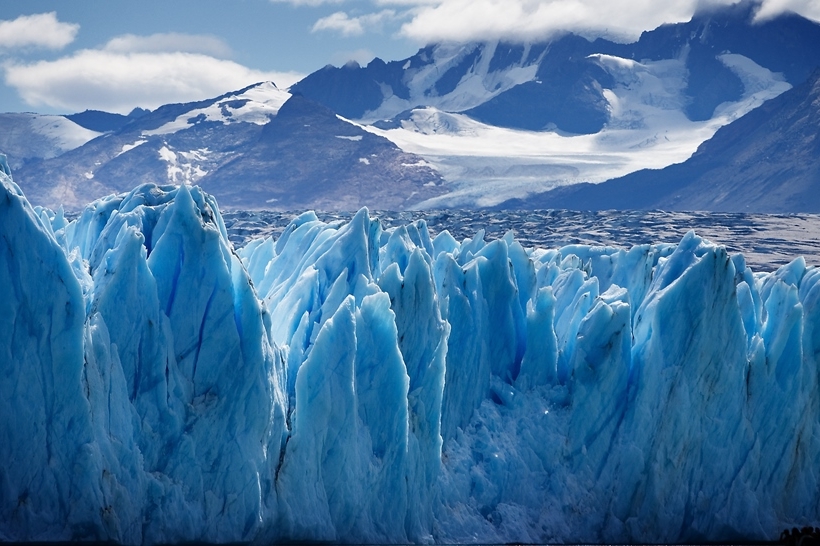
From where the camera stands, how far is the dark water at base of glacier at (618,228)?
5712cm

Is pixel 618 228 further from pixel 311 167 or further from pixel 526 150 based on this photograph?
pixel 311 167

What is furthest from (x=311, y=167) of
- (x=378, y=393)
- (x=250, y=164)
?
(x=378, y=393)

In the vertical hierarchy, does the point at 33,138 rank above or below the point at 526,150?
below

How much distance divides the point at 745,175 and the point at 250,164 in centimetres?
9054

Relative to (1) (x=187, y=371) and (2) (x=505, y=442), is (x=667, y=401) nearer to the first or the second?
(2) (x=505, y=442)

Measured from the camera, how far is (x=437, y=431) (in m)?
12.8

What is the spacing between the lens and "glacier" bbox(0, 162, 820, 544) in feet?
33.8

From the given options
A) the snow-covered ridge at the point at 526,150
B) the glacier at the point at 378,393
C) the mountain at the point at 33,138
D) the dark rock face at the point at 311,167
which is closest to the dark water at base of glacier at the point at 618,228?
the glacier at the point at 378,393

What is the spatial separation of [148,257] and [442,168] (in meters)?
142

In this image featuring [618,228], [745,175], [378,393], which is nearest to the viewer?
[378,393]

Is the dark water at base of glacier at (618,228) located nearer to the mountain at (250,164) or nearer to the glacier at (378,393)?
the glacier at (378,393)

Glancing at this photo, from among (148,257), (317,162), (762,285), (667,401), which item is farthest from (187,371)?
(317,162)

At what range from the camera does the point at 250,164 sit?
18250 cm

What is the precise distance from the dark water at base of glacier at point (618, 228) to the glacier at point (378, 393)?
124ft
